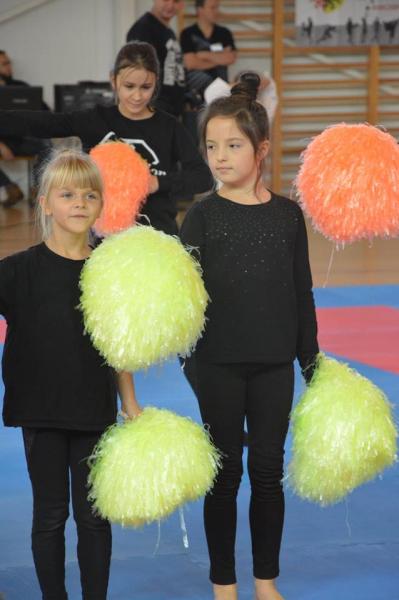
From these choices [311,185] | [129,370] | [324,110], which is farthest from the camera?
[324,110]

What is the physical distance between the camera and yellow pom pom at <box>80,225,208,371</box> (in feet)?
6.77

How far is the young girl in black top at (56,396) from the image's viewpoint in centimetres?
217

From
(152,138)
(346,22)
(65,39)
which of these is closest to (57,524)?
(152,138)

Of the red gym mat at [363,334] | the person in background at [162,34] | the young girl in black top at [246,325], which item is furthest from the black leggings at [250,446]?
the person in background at [162,34]

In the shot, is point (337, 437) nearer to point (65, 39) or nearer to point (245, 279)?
point (245, 279)

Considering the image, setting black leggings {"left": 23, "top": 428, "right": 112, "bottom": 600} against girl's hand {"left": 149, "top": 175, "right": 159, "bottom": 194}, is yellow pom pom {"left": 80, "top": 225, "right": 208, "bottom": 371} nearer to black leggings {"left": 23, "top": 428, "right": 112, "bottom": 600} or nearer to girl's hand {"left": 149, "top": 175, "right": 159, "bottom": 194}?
black leggings {"left": 23, "top": 428, "right": 112, "bottom": 600}

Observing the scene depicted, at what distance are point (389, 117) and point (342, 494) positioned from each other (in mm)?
9432

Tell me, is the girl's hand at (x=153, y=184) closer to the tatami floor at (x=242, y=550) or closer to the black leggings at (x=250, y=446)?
the tatami floor at (x=242, y=550)

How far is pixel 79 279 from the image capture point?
7.22 ft

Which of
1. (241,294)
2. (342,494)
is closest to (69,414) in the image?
(241,294)

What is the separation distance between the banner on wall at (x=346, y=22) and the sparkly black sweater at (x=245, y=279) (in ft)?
28.4

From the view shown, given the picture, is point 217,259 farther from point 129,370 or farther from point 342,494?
point 342,494

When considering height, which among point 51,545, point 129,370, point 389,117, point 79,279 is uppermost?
point 79,279

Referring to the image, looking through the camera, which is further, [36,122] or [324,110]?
[324,110]
